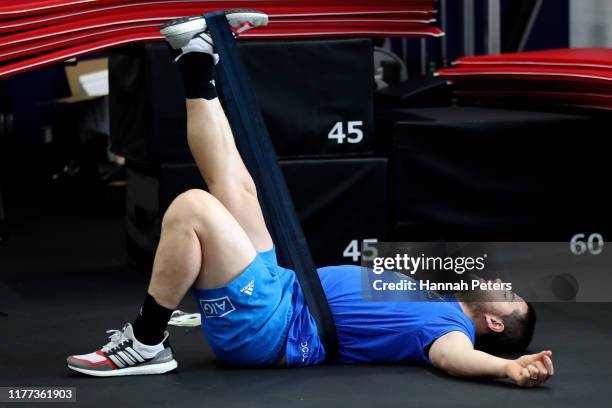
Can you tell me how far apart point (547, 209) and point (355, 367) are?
1.54m

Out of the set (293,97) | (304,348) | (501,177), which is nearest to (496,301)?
(304,348)

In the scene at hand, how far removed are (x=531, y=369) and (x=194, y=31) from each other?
124cm

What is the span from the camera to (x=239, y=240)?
9.05 ft

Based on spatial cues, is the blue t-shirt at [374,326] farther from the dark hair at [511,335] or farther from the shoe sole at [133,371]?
the shoe sole at [133,371]

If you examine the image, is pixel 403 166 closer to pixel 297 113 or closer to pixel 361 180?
pixel 361 180

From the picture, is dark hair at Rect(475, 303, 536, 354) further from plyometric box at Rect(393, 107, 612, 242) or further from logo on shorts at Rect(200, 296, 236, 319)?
plyometric box at Rect(393, 107, 612, 242)

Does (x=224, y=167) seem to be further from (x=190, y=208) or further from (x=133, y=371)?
(x=133, y=371)

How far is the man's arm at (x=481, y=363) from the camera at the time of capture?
8.63 feet

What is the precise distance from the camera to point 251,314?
2.77 metres

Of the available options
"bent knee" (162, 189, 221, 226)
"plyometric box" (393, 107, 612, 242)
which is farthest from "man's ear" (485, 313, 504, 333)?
"plyometric box" (393, 107, 612, 242)

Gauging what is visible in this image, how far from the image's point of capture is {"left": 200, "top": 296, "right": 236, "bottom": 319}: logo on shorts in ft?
9.04

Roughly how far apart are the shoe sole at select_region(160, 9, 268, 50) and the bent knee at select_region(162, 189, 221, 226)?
1.54 feet

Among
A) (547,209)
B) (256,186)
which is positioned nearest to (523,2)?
(547,209)

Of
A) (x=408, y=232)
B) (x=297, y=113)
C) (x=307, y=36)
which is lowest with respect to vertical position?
(x=408, y=232)
